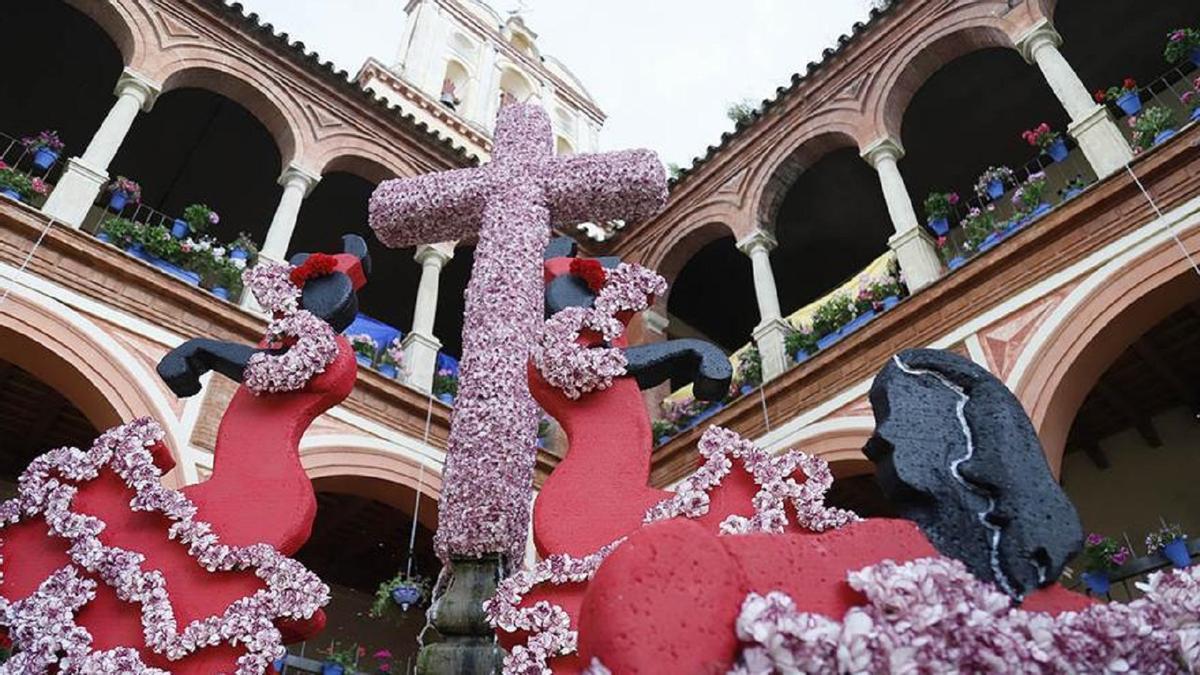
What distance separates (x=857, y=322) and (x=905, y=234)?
1041mm

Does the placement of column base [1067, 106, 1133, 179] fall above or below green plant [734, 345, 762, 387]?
above

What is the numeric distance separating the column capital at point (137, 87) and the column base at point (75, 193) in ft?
4.05

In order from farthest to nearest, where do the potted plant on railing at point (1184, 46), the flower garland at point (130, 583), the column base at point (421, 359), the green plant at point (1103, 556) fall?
the column base at point (421, 359) < the potted plant on railing at point (1184, 46) < the green plant at point (1103, 556) < the flower garland at point (130, 583)

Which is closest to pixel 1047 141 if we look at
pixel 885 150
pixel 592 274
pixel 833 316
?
pixel 885 150

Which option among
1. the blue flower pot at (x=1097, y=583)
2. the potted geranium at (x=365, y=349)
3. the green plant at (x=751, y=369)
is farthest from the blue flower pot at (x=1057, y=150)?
the potted geranium at (x=365, y=349)

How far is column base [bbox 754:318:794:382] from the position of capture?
8.33 metres

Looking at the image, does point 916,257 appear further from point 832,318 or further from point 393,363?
point 393,363

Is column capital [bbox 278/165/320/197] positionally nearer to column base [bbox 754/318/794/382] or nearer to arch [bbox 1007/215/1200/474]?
column base [bbox 754/318/794/382]

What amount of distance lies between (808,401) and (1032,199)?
108 inches

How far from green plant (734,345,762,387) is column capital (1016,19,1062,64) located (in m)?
4.13

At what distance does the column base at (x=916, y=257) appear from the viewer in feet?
24.5

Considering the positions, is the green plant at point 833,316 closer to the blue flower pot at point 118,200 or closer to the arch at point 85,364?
the arch at point 85,364

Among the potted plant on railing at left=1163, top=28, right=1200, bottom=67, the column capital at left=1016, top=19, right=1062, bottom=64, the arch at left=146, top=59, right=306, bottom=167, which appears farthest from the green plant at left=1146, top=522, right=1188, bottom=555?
the arch at left=146, top=59, right=306, bottom=167

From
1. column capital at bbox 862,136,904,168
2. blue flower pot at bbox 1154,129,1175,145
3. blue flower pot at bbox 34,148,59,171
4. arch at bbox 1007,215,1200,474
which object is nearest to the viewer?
arch at bbox 1007,215,1200,474
